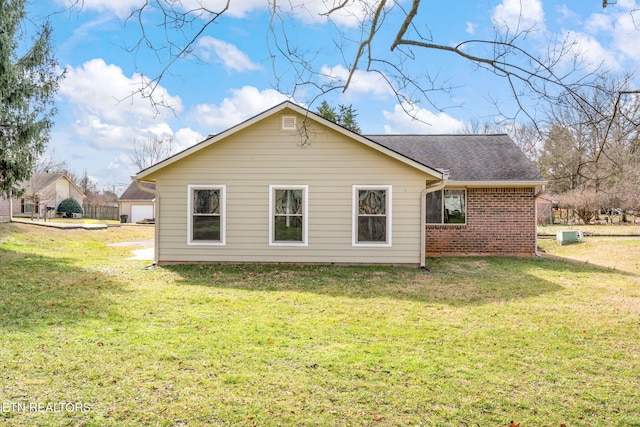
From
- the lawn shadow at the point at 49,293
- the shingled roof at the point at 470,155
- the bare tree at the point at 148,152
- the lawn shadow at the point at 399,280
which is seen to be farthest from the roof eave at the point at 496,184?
the bare tree at the point at 148,152

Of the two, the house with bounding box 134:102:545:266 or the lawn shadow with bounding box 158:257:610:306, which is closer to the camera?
the lawn shadow with bounding box 158:257:610:306

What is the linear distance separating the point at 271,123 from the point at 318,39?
21.2 feet

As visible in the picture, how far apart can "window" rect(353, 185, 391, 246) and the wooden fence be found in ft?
123

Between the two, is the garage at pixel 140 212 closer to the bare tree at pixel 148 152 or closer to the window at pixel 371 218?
the bare tree at pixel 148 152

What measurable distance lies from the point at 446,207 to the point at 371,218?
12.5 feet

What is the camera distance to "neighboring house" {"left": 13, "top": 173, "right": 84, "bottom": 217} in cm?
3522

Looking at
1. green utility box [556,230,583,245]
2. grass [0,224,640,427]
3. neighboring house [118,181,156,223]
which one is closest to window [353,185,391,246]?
grass [0,224,640,427]

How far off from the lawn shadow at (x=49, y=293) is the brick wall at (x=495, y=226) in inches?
372

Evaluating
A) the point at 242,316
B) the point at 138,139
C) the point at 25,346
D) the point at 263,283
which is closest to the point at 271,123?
the point at 263,283

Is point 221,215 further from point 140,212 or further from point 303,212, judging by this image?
point 140,212

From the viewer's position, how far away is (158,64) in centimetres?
411

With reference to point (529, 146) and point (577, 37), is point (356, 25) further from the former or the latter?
point (529, 146)

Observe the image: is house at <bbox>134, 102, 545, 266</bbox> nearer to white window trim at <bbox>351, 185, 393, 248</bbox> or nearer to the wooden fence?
white window trim at <bbox>351, 185, 393, 248</bbox>

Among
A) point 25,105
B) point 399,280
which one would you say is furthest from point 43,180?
point 399,280
